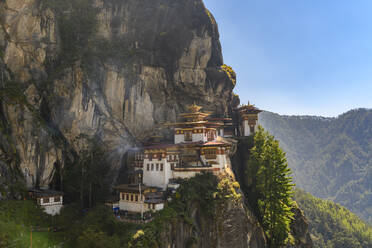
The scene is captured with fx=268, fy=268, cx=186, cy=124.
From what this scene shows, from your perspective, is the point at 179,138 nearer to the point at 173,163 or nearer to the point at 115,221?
the point at 173,163

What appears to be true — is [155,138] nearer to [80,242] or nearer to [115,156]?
[115,156]

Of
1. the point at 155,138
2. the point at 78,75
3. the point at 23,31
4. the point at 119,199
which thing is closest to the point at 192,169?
the point at 119,199

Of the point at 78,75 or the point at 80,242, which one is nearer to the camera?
the point at 80,242

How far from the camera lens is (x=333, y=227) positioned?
348 feet

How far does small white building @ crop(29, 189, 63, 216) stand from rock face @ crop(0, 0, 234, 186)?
2723 millimetres

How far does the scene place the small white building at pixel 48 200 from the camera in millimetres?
30609

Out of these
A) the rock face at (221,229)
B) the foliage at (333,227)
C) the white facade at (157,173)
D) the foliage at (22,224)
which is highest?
the white facade at (157,173)

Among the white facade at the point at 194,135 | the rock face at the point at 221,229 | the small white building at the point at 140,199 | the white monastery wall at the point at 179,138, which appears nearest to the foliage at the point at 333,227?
the rock face at the point at 221,229

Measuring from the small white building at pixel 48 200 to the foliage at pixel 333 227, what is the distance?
96.0m

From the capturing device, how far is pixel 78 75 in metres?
40.4

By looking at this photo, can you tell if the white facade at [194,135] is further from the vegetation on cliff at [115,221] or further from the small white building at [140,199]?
the small white building at [140,199]

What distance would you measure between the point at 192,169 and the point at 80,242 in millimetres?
16637

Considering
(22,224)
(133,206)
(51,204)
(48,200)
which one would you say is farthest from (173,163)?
(22,224)

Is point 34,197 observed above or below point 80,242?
above
